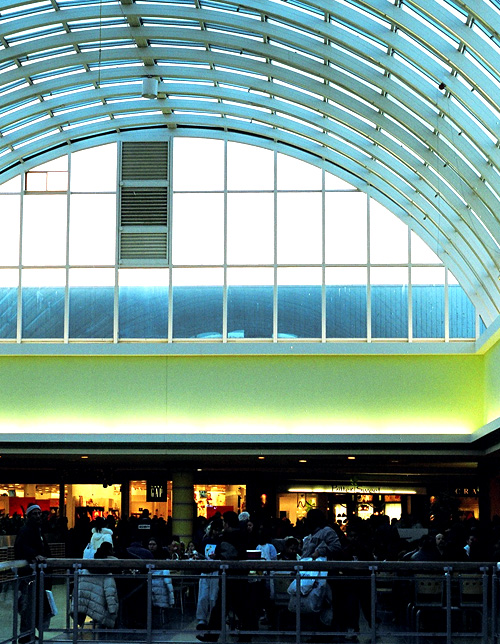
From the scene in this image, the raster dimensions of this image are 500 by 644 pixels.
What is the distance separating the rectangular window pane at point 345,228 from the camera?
29953 millimetres

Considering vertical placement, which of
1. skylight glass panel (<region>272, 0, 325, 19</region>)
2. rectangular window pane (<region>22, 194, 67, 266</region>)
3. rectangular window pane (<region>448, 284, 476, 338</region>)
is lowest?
rectangular window pane (<region>448, 284, 476, 338</region>)

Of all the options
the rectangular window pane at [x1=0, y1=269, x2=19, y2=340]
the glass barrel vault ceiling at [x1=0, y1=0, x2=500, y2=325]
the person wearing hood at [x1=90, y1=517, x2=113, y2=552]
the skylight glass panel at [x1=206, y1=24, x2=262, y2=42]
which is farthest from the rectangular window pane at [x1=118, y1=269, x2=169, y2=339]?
the person wearing hood at [x1=90, y1=517, x2=113, y2=552]

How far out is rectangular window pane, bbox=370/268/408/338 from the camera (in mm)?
29609

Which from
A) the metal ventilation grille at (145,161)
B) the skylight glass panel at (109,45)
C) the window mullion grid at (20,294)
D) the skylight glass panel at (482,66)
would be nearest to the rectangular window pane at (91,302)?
the window mullion grid at (20,294)

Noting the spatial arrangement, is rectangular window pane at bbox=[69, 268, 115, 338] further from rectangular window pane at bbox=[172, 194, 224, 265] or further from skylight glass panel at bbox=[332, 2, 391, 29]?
skylight glass panel at bbox=[332, 2, 391, 29]

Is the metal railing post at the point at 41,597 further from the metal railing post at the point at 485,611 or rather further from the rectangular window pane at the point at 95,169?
the rectangular window pane at the point at 95,169

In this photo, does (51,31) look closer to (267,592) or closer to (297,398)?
(297,398)

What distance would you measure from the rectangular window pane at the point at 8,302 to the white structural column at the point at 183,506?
670 cm

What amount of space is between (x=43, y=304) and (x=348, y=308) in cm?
859

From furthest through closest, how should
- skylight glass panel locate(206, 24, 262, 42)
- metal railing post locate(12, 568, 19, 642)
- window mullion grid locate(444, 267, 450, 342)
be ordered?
window mullion grid locate(444, 267, 450, 342) < skylight glass panel locate(206, 24, 262, 42) < metal railing post locate(12, 568, 19, 642)

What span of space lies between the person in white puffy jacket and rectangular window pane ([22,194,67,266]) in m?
18.4

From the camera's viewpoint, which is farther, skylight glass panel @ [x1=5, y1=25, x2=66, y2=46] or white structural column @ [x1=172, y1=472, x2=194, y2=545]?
white structural column @ [x1=172, y1=472, x2=194, y2=545]

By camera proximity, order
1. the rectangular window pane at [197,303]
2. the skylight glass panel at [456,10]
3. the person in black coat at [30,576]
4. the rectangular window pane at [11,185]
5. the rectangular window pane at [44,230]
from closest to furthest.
→ the person in black coat at [30,576] → the skylight glass panel at [456,10] → the rectangular window pane at [197,303] → the rectangular window pane at [44,230] → the rectangular window pane at [11,185]

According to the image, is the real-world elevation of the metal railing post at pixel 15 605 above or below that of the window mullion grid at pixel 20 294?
below
